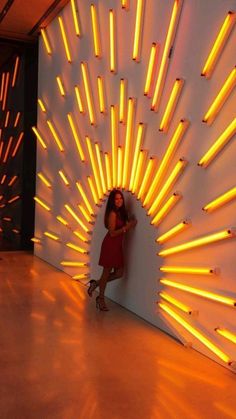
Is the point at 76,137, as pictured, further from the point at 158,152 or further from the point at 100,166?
the point at 158,152

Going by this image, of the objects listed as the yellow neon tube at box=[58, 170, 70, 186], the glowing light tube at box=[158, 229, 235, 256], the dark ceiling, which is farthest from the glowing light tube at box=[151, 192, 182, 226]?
the dark ceiling

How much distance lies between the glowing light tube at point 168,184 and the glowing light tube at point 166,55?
0.66 metres

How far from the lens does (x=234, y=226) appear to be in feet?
11.8

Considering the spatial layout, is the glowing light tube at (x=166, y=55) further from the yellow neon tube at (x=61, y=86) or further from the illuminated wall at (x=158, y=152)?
the yellow neon tube at (x=61, y=86)

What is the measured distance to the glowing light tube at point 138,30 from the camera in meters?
4.86

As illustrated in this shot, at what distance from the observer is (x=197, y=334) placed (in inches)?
155

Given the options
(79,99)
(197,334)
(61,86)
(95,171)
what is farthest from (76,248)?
(197,334)

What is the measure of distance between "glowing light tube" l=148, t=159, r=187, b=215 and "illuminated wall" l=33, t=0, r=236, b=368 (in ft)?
0.04

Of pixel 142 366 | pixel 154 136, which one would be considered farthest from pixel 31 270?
pixel 142 366

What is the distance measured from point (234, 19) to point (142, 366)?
7.86 ft

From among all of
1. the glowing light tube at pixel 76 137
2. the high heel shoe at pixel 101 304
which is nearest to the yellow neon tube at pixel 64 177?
the glowing light tube at pixel 76 137

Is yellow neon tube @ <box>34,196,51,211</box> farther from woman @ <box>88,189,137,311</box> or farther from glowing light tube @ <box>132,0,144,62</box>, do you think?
glowing light tube @ <box>132,0,144,62</box>

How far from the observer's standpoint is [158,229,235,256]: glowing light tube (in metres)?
3.58

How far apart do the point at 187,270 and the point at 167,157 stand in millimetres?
950
